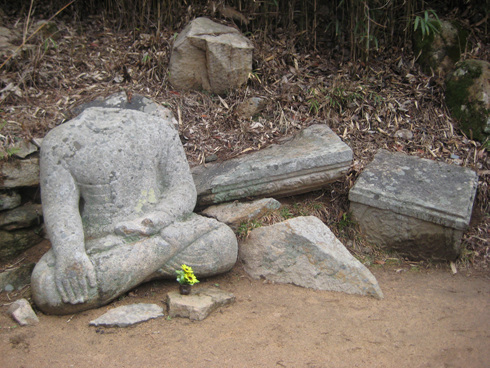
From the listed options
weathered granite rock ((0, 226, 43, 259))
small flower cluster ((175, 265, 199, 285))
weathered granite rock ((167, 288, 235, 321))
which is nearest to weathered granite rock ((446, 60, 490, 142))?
weathered granite rock ((167, 288, 235, 321))

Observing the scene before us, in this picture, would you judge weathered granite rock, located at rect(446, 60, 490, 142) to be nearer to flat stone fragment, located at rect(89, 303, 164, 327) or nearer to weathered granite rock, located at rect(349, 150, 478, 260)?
weathered granite rock, located at rect(349, 150, 478, 260)

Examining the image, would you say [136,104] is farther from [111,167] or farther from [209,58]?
[111,167]

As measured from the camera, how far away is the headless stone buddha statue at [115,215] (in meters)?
2.91

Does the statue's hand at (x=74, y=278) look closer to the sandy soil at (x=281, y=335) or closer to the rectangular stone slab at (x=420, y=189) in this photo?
the sandy soil at (x=281, y=335)

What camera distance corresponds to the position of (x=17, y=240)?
3.72 m

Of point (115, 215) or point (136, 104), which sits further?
point (136, 104)

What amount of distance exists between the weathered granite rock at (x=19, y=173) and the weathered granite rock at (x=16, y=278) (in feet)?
2.03

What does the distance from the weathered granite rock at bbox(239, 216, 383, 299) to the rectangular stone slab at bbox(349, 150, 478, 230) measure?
0.57 meters

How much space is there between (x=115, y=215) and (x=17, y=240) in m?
1.05

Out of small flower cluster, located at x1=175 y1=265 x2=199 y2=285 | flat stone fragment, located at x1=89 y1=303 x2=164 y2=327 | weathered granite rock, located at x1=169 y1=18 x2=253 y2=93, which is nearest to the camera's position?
flat stone fragment, located at x1=89 y1=303 x2=164 y2=327

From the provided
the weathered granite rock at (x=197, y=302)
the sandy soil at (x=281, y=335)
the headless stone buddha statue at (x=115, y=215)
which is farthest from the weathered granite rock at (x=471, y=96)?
the weathered granite rock at (x=197, y=302)

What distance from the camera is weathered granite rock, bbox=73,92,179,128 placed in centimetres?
423

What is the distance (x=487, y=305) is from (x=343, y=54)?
300 centimetres

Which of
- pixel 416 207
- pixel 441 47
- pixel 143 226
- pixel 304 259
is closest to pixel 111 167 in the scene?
pixel 143 226
